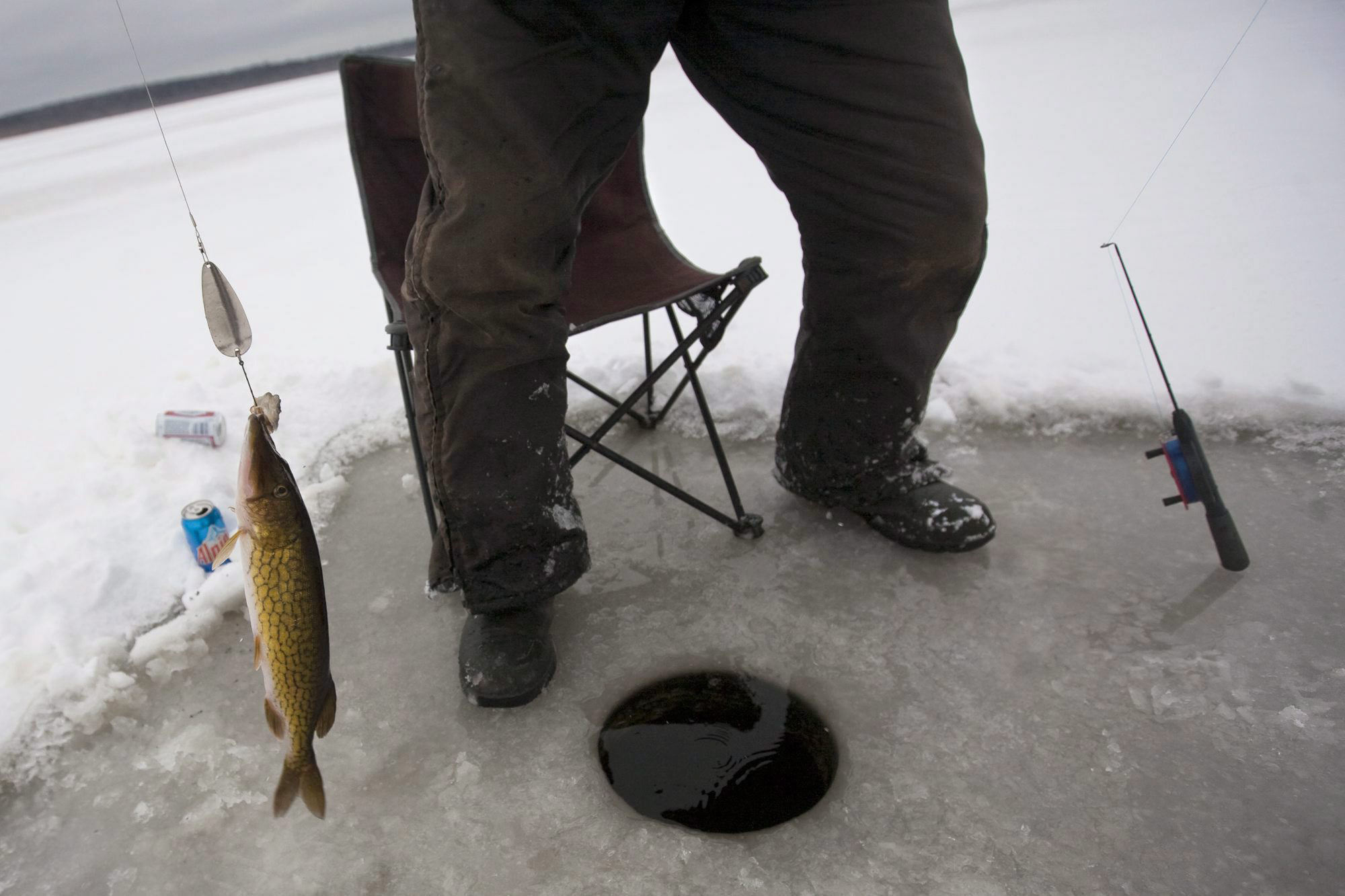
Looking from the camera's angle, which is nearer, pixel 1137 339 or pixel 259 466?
pixel 259 466

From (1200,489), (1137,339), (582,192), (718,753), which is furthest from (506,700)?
(1137,339)

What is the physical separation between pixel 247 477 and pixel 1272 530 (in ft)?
7.67

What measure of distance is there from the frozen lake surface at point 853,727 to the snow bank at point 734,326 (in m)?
0.26

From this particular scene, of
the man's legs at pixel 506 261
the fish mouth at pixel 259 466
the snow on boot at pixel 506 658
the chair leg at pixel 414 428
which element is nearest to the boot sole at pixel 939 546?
the man's legs at pixel 506 261

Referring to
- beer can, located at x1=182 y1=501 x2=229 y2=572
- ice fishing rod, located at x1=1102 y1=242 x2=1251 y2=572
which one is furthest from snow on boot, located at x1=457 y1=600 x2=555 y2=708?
ice fishing rod, located at x1=1102 y1=242 x2=1251 y2=572

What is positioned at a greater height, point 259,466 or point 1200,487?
point 259,466

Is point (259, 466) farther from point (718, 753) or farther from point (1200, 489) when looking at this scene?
point (1200, 489)

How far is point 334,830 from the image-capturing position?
4.94ft

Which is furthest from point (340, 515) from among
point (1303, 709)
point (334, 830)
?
point (1303, 709)

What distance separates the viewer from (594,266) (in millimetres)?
2410

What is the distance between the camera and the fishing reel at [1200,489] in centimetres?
188

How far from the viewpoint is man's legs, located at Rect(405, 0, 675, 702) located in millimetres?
1467

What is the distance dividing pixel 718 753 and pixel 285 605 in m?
0.93

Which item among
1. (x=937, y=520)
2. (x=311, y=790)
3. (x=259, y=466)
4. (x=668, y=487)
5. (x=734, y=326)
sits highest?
(x=259, y=466)
